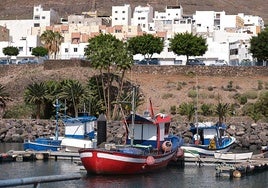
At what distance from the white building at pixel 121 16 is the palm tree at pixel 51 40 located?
39.5 meters

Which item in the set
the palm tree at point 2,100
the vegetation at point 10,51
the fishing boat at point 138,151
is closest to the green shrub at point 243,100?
the palm tree at point 2,100

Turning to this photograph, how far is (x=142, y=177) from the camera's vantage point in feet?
106

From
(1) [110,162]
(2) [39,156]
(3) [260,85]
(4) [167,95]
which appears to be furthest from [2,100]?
(1) [110,162]

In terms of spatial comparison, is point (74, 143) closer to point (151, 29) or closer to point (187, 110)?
point (187, 110)

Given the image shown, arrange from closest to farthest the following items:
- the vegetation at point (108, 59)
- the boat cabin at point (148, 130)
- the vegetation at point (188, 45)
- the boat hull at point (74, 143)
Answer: the boat cabin at point (148, 130)
the boat hull at point (74, 143)
the vegetation at point (108, 59)
the vegetation at point (188, 45)

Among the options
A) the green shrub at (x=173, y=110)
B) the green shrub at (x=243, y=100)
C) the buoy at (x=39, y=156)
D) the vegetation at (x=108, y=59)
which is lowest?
the buoy at (x=39, y=156)

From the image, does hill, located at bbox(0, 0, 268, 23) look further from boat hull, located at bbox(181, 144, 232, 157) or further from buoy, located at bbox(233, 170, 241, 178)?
buoy, located at bbox(233, 170, 241, 178)

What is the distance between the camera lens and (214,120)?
63.6m

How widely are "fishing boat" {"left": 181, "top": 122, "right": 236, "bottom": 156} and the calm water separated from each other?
3497 millimetres

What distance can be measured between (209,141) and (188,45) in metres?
40.4

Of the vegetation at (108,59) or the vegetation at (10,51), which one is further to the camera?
the vegetation at (10,51)

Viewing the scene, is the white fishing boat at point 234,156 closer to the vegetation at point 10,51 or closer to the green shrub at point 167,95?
the green shrub at point 167,95

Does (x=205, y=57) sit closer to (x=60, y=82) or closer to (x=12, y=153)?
(x=60, y=82)

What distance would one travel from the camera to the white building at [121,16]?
131 meters
